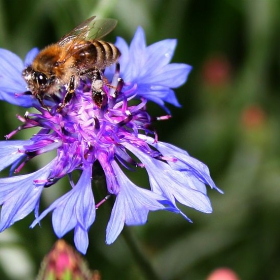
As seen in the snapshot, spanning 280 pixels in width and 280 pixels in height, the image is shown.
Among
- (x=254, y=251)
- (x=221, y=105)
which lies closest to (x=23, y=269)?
(x=254, y=251)

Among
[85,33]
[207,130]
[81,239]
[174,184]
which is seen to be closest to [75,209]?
[81,239]

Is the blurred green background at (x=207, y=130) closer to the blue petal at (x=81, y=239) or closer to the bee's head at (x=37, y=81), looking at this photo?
the bee's head at (x=37, y=81)

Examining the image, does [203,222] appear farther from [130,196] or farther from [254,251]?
[130,196]

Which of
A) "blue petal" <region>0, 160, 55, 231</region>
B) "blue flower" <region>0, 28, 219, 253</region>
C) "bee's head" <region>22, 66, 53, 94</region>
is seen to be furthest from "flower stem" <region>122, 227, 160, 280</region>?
"bee's head" <region>22, 66, 53, 94</region>

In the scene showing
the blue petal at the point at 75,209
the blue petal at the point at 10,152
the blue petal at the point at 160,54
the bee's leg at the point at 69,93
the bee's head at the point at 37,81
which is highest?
the bee's head at the point at 37,81

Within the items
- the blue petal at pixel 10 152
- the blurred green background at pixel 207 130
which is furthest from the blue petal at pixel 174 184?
the blurred green background at pixel 207 130

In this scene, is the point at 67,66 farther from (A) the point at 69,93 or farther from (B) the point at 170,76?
(B) the point at 170,76
